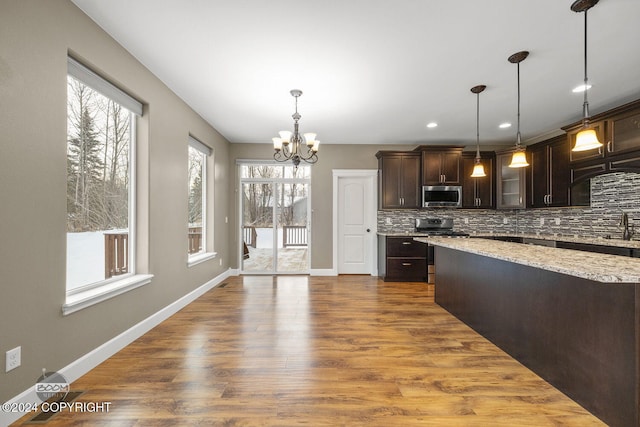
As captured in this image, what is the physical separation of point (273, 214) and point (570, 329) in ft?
15.3

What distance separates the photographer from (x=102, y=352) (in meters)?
2.29

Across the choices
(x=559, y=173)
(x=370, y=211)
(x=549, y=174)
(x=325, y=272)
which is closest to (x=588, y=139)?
(x=559, y=173)

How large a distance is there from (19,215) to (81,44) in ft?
4.30

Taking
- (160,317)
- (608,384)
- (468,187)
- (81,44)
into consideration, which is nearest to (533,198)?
(468,187)

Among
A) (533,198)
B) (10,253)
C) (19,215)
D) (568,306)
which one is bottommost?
(568,306)

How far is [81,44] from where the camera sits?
82.1 inches

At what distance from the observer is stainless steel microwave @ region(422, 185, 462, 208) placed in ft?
17.5

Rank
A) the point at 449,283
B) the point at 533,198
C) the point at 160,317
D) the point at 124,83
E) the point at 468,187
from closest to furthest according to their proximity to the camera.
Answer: the point at 124,83
the point at 160,317
the point at 449,283
the point at 533,198
the point at 468,187

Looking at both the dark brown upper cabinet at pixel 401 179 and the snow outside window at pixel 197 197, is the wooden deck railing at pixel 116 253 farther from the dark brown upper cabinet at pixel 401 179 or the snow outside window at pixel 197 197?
the dark brown upper cabinet at pixel 401 179

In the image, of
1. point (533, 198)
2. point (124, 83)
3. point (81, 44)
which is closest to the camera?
point (81, 44)

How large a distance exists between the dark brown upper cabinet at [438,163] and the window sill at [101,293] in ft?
15.1

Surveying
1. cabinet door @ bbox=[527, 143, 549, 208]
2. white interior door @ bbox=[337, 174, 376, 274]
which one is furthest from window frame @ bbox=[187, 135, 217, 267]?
cabinet door @ bbox=[527, 143, 549, 208]

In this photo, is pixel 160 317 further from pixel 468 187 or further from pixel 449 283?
pixel 468 187

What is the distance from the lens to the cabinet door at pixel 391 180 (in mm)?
5387
